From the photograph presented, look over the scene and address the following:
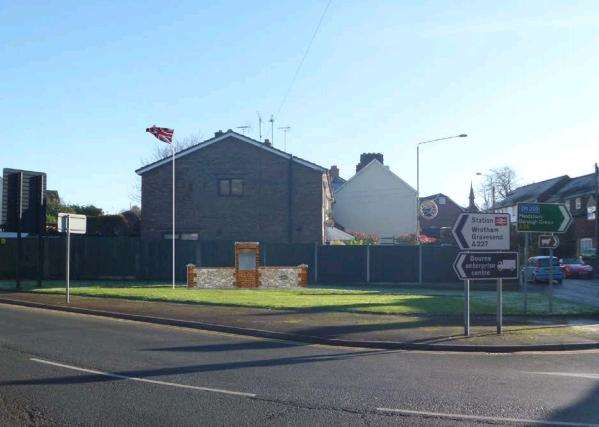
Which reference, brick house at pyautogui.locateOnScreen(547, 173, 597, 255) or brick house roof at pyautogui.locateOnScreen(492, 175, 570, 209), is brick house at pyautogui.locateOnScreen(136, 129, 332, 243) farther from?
brick house roof at pyautogui.locateOnScreen(492, 175, 570, 209)

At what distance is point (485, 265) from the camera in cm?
1345

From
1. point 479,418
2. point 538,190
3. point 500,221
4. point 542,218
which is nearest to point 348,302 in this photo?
point 542,218

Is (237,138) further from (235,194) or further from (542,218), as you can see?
(542,218)

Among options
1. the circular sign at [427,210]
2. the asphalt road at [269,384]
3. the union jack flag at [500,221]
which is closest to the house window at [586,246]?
the circular sign at [427,210]

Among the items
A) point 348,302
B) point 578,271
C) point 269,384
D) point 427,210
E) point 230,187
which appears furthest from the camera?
point 427,210

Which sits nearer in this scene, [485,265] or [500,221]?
[485,265]

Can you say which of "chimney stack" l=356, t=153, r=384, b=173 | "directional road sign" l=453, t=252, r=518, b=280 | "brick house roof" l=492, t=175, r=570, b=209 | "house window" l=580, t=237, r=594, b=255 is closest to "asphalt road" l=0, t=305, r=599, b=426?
"directional road sign" l=453, t=252, r=518, b=280

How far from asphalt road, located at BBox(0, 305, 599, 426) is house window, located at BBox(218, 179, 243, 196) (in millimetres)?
22589

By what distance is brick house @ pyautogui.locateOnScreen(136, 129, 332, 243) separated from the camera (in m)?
34.8

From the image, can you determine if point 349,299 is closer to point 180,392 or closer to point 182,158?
point 180,392

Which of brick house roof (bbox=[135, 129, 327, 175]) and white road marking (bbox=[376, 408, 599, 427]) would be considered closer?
white road marking (bbox=[376, 408, 599, 427])

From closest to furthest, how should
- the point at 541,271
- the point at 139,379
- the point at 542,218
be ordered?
the point at 139,379 < the point at 542,218 < the point at 541,271

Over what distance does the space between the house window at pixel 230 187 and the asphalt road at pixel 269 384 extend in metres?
22.6

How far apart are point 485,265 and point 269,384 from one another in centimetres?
658
